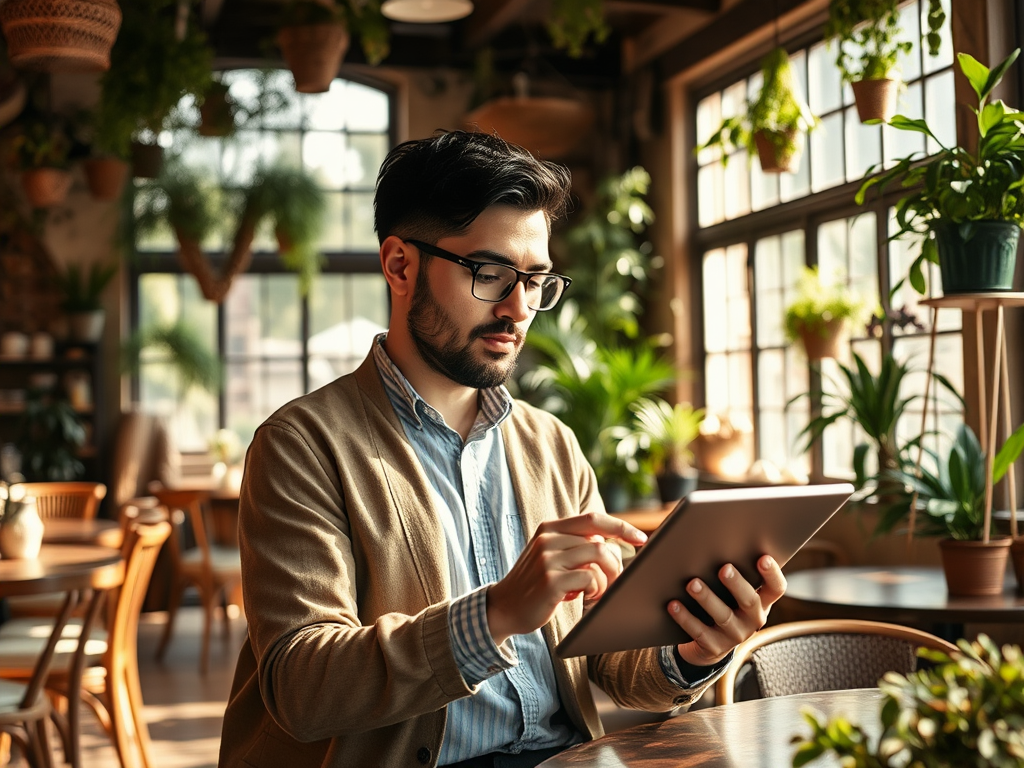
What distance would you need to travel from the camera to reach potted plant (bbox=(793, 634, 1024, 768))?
2.88 ft

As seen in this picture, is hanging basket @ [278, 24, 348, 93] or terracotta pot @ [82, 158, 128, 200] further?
terracotta pot @ [82, 158, 128, 200]

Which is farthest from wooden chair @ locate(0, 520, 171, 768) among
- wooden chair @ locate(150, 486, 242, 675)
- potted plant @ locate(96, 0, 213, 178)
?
potted plant @ locate(96, 0, 213, 178)

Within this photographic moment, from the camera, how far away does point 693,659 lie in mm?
1573

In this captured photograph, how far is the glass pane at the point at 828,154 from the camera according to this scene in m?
4.89

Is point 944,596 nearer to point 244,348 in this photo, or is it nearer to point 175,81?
point 175,81

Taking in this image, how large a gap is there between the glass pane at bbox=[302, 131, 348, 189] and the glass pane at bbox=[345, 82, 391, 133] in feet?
0.47

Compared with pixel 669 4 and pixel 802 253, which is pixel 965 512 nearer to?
pixel 802 253

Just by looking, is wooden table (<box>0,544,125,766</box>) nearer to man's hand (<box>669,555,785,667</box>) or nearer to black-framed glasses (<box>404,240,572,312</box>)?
black-framed glasses (<box>404,240,572,312</box>)

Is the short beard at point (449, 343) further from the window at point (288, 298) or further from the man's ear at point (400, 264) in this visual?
the window at point (288, 298)

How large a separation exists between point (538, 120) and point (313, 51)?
4.91 feet

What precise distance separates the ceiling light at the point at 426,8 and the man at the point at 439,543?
3099mm

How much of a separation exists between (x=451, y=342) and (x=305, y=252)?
18.2 ft

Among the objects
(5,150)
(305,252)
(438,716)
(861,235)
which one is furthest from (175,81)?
(438,716)

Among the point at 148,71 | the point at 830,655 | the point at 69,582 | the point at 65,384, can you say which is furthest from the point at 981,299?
the point at 65,384
